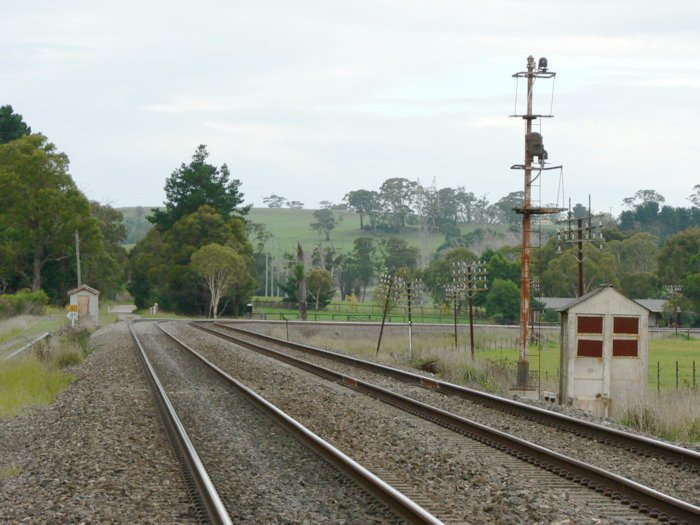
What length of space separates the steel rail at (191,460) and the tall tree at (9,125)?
7388 cm

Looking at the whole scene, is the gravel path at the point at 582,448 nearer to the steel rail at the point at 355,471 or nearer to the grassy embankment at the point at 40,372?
the steel rail at the point at 355,471

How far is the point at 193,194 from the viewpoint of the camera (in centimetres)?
10100

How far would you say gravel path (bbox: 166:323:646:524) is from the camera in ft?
29.0

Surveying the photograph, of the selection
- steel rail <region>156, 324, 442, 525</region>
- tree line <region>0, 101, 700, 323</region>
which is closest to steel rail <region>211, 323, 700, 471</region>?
steel rail <region>156, 324, 442, 525</region>

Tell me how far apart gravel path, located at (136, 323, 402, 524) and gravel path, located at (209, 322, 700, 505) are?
3.08 metres

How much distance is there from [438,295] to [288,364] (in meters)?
93.3

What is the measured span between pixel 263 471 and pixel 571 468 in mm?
3408

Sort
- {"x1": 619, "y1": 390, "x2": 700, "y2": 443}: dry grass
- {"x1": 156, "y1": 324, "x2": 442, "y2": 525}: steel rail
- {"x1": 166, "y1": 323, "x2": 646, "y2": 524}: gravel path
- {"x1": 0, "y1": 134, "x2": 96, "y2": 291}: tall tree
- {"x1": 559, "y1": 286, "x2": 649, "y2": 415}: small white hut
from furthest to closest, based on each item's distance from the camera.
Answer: {"x1": 0, "y1": 134, "x2": 96, "y2": 291}: tall tree
{"x1": 559, "y1": 286, "x2": 649, "y2": 415}: small white hut
{"x1": 619, "y1": 390, "x2": 700, "y2": 443}: dry grass
{"x1": 166, "y1": 323, "x2": 646, "y2": 524}: gravel path
{"x1": 156, "y1": 324, "x2": 442, "y2": 525}: steel rail

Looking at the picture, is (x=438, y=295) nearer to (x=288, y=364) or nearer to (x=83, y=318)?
(x=83, y=318)

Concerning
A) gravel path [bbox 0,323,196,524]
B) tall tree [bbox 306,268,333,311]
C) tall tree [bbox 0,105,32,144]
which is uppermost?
tall tree [bbox 0,105,32,144]

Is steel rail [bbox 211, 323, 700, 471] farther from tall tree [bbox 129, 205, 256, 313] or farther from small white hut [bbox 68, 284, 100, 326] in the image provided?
tall tree [bbox 129, 205, 256, 313]

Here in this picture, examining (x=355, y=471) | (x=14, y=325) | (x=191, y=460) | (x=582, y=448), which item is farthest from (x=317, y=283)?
(x=355, y=471)

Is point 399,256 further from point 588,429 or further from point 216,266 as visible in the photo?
point 588,429

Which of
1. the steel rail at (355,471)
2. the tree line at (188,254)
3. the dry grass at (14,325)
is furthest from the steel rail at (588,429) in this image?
the tree line at (188,254)
